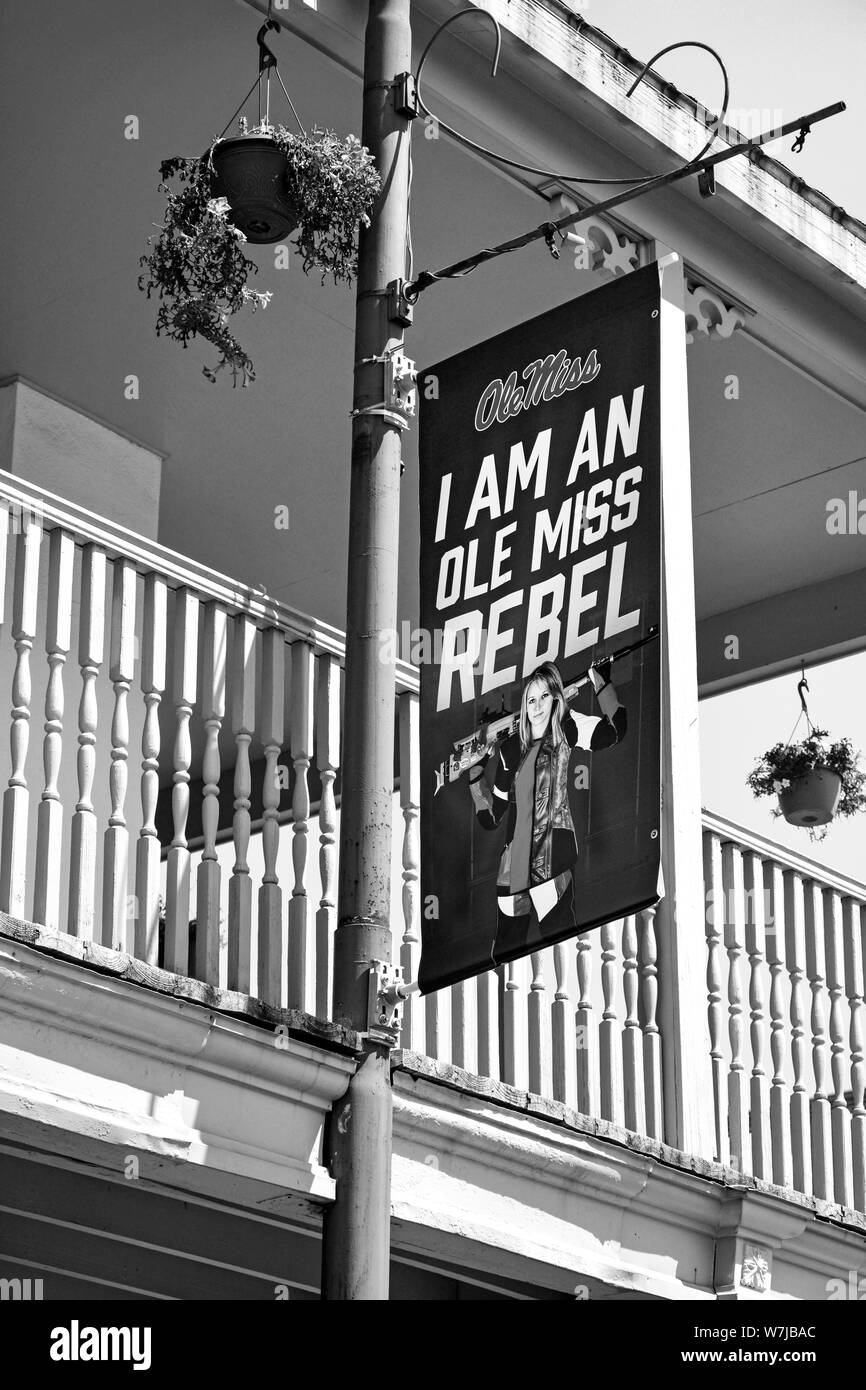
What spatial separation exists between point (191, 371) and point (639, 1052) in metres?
3.36

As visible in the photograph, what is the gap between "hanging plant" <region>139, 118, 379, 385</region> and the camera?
610 centimetres

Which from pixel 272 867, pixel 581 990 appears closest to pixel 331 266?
pixel 272 867

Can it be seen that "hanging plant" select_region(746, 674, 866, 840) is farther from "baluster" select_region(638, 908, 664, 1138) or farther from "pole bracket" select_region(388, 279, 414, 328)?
"pole bracket" select_region(388, 279, 414, 328)

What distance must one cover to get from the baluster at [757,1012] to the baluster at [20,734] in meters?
2.82

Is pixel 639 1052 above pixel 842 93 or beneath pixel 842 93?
beneath

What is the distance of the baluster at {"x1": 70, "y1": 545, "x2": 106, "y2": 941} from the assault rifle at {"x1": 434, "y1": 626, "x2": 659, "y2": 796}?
948mm

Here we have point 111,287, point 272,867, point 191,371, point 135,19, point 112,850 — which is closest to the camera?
point 112,850

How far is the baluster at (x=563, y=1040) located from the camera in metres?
6.65

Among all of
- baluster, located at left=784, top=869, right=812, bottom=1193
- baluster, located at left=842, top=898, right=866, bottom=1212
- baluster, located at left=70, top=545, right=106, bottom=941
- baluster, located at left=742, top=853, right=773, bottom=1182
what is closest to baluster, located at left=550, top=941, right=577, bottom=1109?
baluster, located at left=742, top=853, right=773, bottom=1182

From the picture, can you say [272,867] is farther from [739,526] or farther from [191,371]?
[739,526]

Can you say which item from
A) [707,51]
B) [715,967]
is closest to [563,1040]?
[715,967]

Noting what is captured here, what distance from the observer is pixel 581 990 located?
22.5 feet

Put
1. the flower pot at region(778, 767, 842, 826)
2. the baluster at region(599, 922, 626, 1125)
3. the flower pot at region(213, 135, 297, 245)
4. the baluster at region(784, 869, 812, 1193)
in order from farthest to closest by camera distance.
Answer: the flower pot at region(778, 767, 842, 826) < the baluster at region(784, 869, 812, 1193) < the baluster at region(599, 922, 626, 1125) < the flower pot at region(213, 135, 297, 245)

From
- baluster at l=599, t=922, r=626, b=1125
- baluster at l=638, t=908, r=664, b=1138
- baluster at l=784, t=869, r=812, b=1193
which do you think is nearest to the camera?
baluster at l=599, t=922, r=626, b=1125
